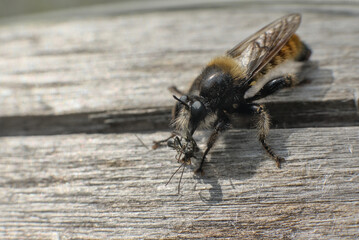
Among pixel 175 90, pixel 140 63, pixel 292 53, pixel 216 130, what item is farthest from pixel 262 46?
pixel 140 63

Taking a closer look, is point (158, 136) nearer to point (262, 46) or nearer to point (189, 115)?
point (189, 115)

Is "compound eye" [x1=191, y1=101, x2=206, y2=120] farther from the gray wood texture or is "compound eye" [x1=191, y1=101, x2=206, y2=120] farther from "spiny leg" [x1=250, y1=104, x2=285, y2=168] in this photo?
"spiny leg" [x1=250, y1=104, x2=285, y2=168]

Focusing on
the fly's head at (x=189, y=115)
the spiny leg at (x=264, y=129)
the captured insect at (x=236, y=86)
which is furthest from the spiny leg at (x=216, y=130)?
the spiny leg at (x=264, y=129)

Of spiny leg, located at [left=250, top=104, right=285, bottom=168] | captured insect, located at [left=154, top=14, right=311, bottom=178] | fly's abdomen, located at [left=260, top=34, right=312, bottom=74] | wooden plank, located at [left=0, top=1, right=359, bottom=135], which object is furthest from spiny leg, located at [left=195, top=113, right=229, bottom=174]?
fly's abdomen, located at [left=260, top=34, right=312, bottom=74]

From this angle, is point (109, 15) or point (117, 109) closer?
point (117, 109)

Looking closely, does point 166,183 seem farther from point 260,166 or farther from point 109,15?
point 109,15

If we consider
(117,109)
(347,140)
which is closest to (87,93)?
(117,109)
